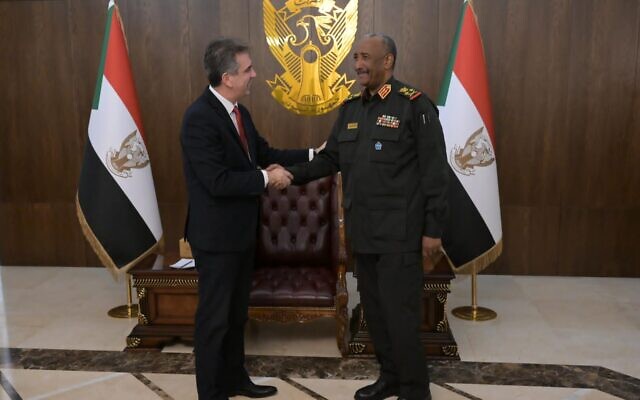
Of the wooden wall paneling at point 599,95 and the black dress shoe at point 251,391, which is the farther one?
the wooden wall paneling at point 599,95

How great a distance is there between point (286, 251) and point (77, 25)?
2716 mm

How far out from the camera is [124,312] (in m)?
4.24

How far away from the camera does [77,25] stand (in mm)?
5062

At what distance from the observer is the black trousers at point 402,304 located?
108 inches

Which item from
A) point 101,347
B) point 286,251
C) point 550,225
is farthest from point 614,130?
point 101,347

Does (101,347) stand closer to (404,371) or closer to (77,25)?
(404,371)

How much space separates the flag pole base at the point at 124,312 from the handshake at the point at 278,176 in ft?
6.08

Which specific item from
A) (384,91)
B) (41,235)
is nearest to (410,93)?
(384,91)

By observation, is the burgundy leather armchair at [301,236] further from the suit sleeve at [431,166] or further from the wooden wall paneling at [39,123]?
the wooden wall paneling at [39,123]

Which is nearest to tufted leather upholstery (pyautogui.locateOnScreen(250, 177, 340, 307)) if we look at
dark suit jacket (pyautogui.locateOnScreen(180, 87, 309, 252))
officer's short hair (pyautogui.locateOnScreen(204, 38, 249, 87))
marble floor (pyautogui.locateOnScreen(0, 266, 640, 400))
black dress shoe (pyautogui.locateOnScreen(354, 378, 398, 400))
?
marble floor (pyautogui.locateOnScreen(0, 266, 640, 400))

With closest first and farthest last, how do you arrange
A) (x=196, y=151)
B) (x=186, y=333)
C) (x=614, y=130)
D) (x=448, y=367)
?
(x=196, y=151)
(x=448, y=367)
(x=186, y=333)
(x=614, y=130)

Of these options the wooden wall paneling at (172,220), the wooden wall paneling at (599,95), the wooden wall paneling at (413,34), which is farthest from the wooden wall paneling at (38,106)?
the wooden wall paneling at (599,95)

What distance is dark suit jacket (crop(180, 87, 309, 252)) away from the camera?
2.56m

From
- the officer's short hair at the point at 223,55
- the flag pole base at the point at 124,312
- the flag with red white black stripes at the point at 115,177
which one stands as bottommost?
the flag pole base at the point at 124,312
